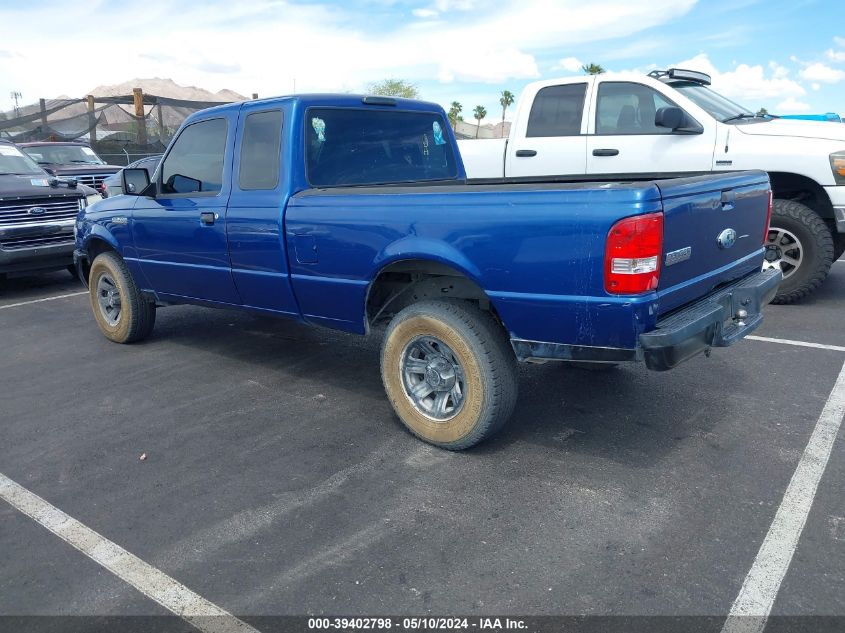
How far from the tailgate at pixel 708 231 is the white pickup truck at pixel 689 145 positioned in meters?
2.10

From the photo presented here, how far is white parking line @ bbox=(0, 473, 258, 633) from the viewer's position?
2.51m

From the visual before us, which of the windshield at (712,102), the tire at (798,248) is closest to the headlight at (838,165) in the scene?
the tire at (798,248)

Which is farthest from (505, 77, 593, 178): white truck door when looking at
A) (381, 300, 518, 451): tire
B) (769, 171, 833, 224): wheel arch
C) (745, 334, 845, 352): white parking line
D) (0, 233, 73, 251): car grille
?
(0, 233, 73, 251): car grille

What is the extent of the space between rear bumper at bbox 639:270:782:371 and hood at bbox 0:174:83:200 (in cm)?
813

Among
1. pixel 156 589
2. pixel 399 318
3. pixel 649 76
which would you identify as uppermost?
pixel 649 76

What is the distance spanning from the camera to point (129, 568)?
282 cm

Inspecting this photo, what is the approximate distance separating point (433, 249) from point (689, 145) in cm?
426

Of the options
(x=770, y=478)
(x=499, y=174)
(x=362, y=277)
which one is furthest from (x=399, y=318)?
(x=499, y=174)

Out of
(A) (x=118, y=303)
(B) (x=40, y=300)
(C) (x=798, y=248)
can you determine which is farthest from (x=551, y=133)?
(B) (x=40, y=300)

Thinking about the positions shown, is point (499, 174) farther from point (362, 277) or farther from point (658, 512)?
point (658, 512)

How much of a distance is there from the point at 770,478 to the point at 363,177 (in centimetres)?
300

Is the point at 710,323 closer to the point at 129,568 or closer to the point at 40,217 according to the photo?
the point at 129,568

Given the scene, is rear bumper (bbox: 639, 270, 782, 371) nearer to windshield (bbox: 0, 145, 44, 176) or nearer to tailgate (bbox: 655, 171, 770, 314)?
tailgate (bbox: 655, 171, 770, 314)

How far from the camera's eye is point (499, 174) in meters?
7.71
